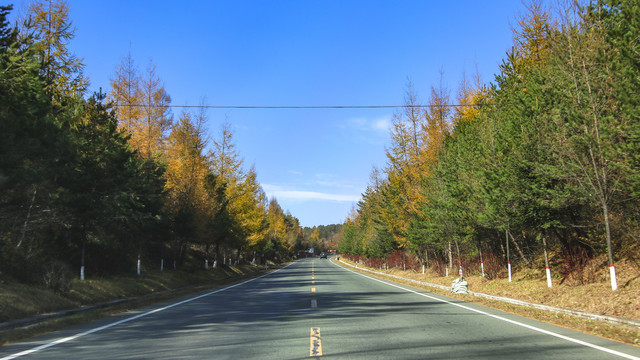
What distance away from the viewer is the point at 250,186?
132 feet

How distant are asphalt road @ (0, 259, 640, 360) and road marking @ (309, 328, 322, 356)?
2 cm

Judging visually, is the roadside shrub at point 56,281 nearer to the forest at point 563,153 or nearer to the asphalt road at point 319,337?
the asphalt road at point 319,337

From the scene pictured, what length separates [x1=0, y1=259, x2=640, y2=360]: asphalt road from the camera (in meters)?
6.66

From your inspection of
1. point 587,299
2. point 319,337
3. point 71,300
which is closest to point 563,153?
point 587,299

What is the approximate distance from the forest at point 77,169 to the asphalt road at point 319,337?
5880mm

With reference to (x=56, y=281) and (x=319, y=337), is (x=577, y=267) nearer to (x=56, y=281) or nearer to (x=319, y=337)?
(x=319, y=337)

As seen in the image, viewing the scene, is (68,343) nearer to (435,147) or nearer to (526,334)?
(526,334)

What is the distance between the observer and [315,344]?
24.0ft

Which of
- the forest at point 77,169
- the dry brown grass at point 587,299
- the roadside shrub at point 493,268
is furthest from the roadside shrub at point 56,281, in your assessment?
the roadside shrub at point 493,268

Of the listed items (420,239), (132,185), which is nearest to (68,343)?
(132,185)

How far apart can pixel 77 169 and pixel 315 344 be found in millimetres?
14082

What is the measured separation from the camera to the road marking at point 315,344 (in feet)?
21.9

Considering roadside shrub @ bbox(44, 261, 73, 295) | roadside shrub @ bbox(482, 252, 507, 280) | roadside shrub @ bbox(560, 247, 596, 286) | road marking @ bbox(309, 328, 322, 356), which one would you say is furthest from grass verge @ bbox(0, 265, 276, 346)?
roadside shrub @ bbox(482, 252, 507, 280)

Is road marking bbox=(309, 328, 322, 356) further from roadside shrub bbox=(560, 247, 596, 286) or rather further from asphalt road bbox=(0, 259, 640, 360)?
roadside shrub bbox=(560, 247, 596, 286)
